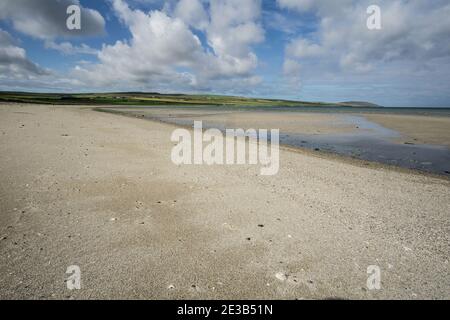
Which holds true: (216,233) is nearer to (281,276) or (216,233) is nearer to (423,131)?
(281,276)

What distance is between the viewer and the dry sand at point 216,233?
397cm

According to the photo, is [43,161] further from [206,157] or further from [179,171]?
[206,157]

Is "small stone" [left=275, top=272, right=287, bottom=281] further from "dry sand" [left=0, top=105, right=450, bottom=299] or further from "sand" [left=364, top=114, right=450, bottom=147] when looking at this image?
"sand" [left=364, top=114, right=450, bottom=147]

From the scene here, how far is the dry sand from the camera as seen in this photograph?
3967 mm

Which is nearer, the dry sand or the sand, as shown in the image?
the dry sand

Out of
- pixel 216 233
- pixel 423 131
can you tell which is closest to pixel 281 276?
pixel 216 233

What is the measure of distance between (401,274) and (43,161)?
37.9ft

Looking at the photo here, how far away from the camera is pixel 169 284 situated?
395cm

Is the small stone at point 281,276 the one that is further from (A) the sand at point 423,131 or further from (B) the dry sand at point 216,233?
(A) the sand at point 423,131

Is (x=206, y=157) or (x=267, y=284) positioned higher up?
(x=206, y=157)

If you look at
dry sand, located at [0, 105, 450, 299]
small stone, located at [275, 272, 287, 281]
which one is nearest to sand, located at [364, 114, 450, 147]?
dry sand, located at [0, 105, 450, 299]

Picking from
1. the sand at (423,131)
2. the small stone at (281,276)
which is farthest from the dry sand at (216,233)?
the sand at (423,131)
